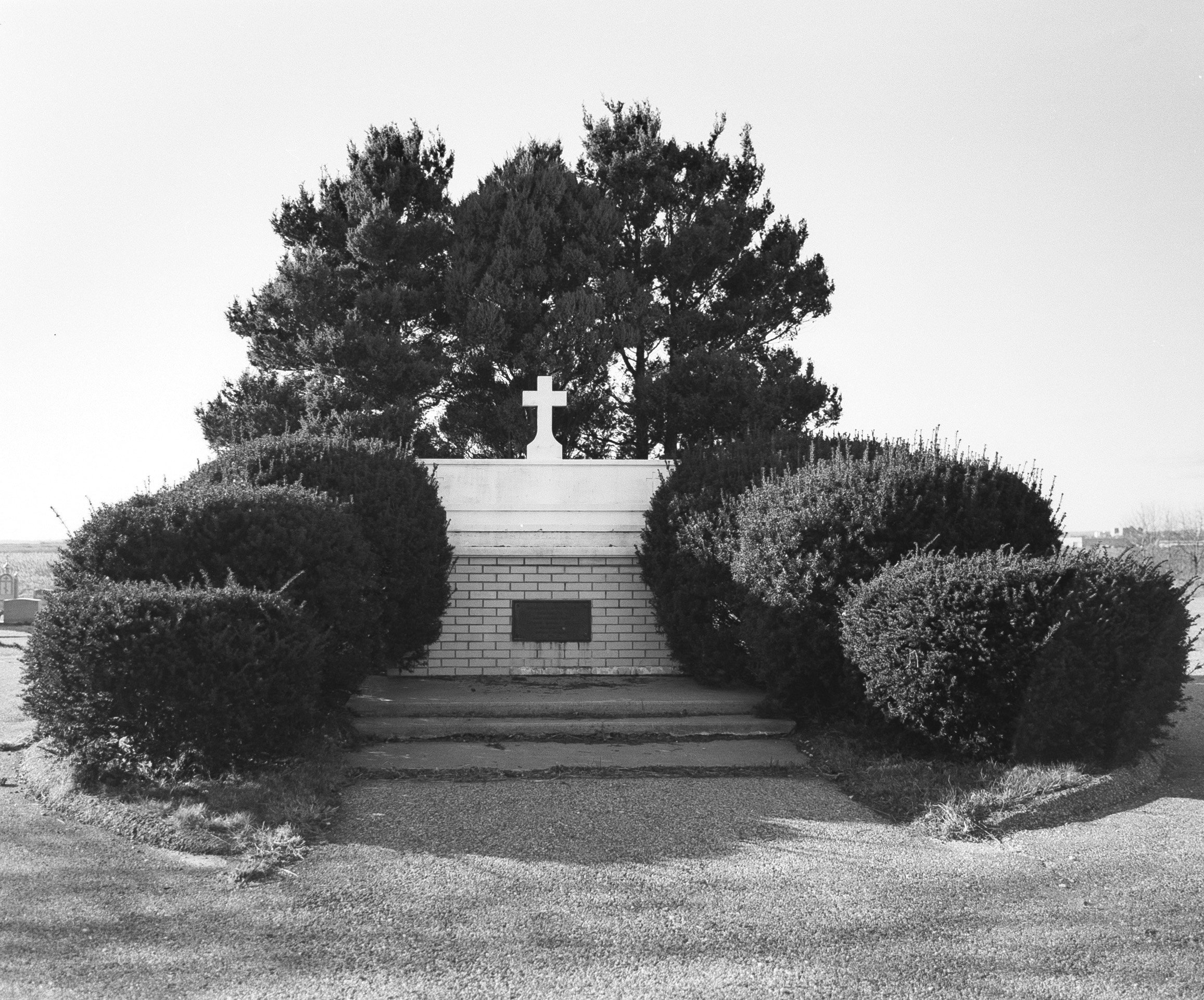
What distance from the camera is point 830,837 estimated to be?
19.5ft

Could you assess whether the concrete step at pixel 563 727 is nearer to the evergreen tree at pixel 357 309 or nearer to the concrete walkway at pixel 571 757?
the concrete walkway at pixel 571 757

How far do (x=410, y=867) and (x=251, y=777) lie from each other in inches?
72.2

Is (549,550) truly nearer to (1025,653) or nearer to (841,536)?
(841,536)

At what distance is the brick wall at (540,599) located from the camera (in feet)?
36.2

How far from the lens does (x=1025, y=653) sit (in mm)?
6797

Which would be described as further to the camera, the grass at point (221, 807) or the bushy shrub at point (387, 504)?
the bushy shrub at point (387, 504)

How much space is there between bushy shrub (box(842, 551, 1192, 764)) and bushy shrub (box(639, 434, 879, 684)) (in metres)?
2.17

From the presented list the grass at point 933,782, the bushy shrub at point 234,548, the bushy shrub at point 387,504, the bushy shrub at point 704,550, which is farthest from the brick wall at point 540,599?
the grass at point 933,782

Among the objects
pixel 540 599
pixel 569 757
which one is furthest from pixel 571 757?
pixel 540 599

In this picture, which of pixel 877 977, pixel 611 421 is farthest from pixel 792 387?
pixel 877 977

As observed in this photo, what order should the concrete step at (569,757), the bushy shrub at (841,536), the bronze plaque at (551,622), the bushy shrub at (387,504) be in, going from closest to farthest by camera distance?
the concrete step at (569,757)
the bushy shrub at (841,536)
the bushy shrub at (387,504)
the bronze plaque at (551,622)

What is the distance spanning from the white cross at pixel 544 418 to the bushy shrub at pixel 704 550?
177cm

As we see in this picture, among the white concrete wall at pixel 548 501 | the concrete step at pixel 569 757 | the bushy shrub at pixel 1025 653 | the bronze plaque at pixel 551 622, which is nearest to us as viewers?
the bushy shrub at pixel 1025 653

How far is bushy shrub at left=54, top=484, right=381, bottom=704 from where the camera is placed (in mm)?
7535
